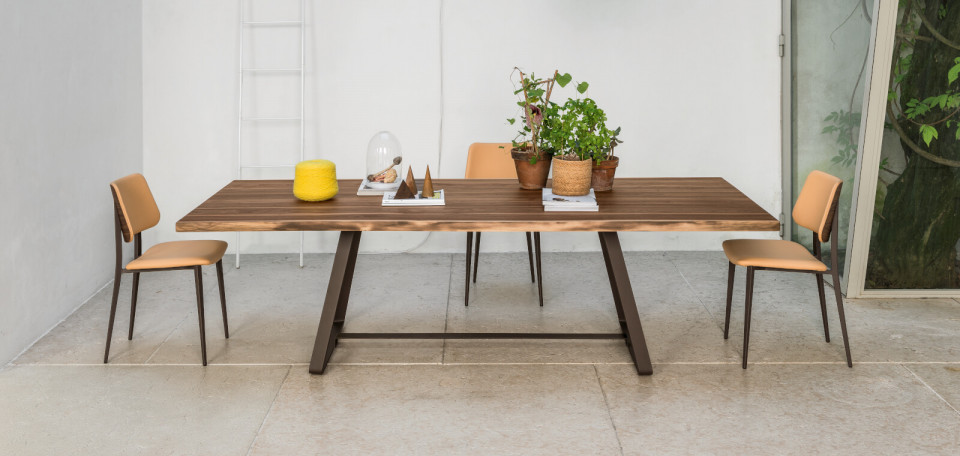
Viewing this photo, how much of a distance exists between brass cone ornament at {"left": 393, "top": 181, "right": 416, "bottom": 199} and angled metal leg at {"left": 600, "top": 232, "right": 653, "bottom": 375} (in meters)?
0.81

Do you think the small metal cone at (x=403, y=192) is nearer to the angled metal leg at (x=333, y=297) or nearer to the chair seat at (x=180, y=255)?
the angled metal leg at (x=333, y=297)

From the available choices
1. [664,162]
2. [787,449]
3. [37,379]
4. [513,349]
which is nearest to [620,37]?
[664,162]

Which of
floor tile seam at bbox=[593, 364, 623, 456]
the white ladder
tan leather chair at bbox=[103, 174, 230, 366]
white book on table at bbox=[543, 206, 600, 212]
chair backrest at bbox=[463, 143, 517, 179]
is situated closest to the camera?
floor tile seam at bbox=[593, 364, 623, 456]

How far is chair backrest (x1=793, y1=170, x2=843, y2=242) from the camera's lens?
3484 millimetres

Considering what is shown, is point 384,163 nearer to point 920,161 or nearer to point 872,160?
point 872,160

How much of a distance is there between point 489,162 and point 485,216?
153cm

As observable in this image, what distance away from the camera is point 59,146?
4289 millimetres

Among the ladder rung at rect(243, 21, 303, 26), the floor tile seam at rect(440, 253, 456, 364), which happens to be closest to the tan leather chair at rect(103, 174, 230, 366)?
the floor tile seam at rect(440, 253, 456, 364)

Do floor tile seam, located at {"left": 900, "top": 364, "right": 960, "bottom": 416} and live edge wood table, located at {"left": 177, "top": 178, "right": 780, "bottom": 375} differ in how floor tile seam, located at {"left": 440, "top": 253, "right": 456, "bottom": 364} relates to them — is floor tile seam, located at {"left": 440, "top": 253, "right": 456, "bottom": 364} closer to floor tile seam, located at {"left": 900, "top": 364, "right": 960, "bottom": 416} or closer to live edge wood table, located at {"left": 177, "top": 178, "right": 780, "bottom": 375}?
live edge wood table, located at {"left": 177, "top": 178, "right": 780, "bottom": 375}

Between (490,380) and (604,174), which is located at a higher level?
(604,174)

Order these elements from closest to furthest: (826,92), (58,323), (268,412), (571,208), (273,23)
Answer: (268,412) < (571,208) < (58,323) < (826,92) < (273,23)

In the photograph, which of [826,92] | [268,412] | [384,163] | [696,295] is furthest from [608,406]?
[826,92]

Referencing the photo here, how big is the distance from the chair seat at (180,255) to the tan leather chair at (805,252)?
84.3 inches

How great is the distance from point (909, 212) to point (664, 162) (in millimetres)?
1540
